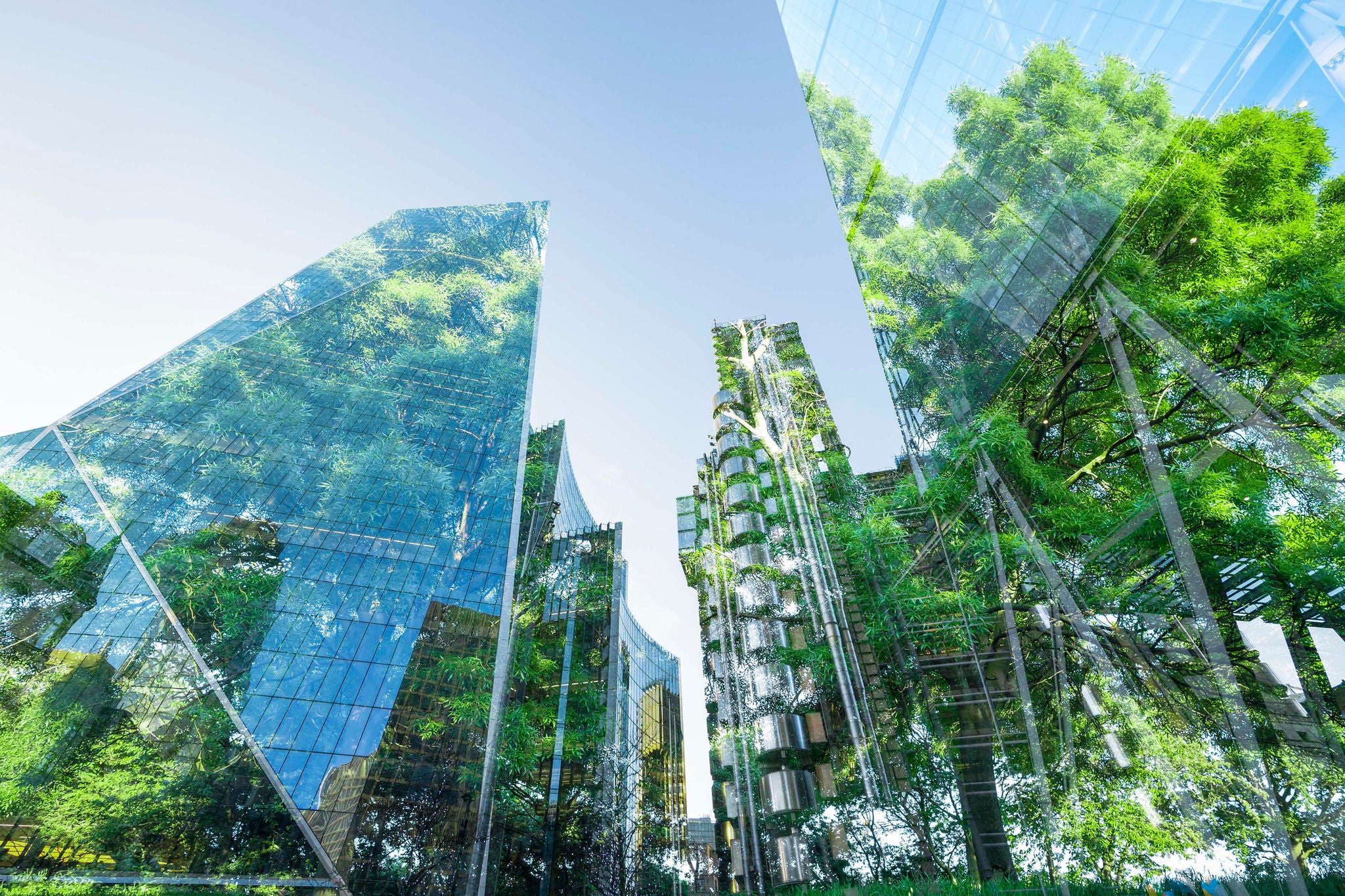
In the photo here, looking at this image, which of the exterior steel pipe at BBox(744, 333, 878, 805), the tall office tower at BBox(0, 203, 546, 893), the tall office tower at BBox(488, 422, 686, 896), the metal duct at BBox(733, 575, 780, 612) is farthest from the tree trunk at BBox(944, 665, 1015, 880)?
the tall office tower at BBox(0, 203, 546, 893)

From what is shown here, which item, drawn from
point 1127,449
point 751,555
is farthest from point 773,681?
point 1127,449

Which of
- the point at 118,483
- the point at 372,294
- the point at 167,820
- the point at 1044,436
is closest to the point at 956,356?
the point at 1044,436

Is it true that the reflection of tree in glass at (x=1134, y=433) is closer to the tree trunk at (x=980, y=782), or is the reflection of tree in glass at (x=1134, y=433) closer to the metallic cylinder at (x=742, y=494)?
the tree trunk at (x=980, y=782)

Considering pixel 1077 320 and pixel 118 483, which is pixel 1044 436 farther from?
pixel 118 483

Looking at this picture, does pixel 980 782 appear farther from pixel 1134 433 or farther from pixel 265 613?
pixel 265 613

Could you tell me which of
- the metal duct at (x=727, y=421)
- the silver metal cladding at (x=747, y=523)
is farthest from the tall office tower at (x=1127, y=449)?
the metal duct at (x=727, y=421)

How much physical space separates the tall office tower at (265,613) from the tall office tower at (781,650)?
6.61 m

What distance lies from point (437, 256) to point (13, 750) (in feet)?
82.6

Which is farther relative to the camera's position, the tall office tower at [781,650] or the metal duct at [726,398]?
the metal duct at [726,398]

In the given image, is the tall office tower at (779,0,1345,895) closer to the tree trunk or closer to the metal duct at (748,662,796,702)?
the tree trunk

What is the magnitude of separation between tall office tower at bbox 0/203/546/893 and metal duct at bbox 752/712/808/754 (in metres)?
7.67

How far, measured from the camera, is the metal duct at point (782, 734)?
40.7 ft

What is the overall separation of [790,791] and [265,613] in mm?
15000

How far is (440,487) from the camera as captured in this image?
21.9 meters
